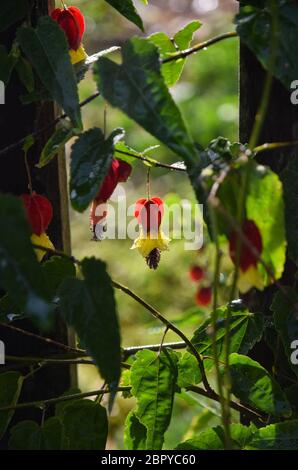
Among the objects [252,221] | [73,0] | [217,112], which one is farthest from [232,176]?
[73,0]

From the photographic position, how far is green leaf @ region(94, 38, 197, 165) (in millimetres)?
688

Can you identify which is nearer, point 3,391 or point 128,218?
point 3,391

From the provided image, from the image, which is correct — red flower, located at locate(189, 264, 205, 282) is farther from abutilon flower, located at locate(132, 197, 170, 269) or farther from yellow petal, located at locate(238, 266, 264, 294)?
yellow petal, located at locate(238, 266, 264, 294)

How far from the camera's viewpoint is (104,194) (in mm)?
917

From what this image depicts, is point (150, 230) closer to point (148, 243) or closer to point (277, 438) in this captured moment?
point (148, 243)

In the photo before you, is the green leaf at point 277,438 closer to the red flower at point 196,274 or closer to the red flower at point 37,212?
the red flower at point 37,212

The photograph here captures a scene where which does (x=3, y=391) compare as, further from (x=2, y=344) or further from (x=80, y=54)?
(x=80, y=54)

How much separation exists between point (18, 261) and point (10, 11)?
0.39m

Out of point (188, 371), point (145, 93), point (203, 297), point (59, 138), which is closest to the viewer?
point (145, 93)

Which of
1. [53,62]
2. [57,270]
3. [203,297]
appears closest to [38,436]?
[57,270]

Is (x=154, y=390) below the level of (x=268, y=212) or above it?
below

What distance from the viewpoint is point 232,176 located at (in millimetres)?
721

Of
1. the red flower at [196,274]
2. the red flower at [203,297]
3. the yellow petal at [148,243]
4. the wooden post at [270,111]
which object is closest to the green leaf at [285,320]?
the wooden post at [270,111]

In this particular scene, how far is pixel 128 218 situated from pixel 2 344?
6.66 feet
